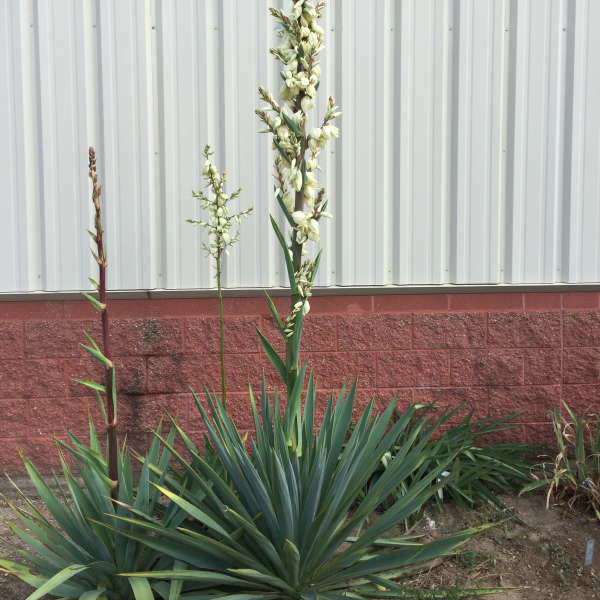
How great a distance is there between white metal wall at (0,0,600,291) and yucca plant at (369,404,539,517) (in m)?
0.86

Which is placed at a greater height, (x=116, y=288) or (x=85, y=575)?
(x=116, y=288)

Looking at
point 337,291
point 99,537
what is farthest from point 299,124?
point 99,537

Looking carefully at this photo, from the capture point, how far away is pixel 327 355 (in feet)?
13.8

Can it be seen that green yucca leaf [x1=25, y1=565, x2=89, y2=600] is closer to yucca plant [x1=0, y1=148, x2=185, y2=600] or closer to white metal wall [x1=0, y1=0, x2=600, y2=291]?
yucca plant [x1=0, y1=148, x2=185, y2=600]

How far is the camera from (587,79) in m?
4.25

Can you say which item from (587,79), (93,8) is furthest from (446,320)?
(93,8)

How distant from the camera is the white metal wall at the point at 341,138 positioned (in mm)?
4043

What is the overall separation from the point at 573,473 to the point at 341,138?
235 cm

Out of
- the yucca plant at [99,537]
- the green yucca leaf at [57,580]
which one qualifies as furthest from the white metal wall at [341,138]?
the green yucca leaf at [57,580]

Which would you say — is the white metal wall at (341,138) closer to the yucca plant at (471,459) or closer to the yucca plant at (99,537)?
the yucca plant at (471,459)

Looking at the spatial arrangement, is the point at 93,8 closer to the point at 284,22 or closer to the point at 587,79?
the point at 284,22

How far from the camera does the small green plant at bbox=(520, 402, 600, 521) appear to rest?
372 centimetres

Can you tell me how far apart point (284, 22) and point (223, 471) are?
1.97 m

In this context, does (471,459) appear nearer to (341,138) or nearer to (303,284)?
(303,284)
